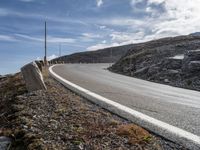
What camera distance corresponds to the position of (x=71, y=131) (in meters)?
7.23

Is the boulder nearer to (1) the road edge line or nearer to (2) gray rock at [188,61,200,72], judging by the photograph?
(2) gray rock at [188,61,200,72]

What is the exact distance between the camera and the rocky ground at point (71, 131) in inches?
253

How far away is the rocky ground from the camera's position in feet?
21.1

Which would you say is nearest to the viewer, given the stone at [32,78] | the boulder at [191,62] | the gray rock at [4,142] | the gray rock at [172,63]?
the gray rock at [4,142]

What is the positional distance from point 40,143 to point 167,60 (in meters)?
26.7

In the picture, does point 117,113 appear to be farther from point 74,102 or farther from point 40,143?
point 40,143

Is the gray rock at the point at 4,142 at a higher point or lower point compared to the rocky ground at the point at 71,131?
lower


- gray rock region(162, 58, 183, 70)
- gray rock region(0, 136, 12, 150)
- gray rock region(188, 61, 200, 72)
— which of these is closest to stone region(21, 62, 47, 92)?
gray rock region(0, 136, 12, 150)

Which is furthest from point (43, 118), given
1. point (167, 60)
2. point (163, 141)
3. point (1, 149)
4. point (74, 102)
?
point (167, 60)

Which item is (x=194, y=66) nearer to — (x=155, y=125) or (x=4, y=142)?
(x=155, y=125)

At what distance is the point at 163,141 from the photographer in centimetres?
670

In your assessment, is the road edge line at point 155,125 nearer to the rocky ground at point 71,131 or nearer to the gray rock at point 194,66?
the rocky ground at point 71,131

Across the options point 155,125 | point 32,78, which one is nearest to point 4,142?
point 155,125

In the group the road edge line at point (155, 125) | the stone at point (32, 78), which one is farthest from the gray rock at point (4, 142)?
the stone at point (32, 78)
